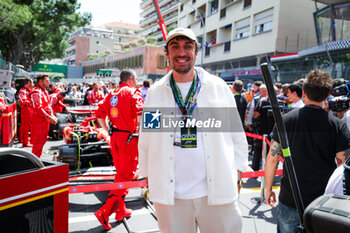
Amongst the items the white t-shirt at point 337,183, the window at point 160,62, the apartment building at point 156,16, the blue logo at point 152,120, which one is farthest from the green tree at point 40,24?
the apartment building at point 156,16

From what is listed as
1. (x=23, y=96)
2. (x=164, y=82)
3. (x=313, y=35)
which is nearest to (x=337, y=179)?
(x=164, y=82)

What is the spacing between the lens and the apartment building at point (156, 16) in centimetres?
6912

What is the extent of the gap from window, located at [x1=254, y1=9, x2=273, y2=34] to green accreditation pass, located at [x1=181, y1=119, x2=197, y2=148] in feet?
92.3

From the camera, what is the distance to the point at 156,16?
68938 mm

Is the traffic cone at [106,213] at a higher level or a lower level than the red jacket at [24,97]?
lower

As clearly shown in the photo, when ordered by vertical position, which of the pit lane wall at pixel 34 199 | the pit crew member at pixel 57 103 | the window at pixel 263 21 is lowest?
the pit lane wall at pixel 34 199

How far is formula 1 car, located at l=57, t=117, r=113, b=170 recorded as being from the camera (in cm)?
525

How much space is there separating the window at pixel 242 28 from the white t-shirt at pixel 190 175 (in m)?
30.9

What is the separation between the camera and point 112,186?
363 centimetres

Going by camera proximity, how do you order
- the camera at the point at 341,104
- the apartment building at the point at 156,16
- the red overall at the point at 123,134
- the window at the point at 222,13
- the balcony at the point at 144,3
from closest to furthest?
the camera at the point at 341,104
the red overall at the point at 123,134
the window at the point at 222,13
the apartment building at the point at 156,16
the balcony at the point at 144,3

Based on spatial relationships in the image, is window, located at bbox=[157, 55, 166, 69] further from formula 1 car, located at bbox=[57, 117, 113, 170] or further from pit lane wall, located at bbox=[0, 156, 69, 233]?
pit lane wall, located at bbox=[0, 156, 69, 233]

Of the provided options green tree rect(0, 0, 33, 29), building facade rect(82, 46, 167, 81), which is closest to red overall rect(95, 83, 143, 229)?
green tree rect(0, 0, 33, 29)

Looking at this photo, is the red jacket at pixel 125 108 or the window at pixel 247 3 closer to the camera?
the red jacket at pixel 125 108

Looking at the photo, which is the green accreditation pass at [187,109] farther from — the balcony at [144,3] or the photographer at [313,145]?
the balcony at [144,3]
